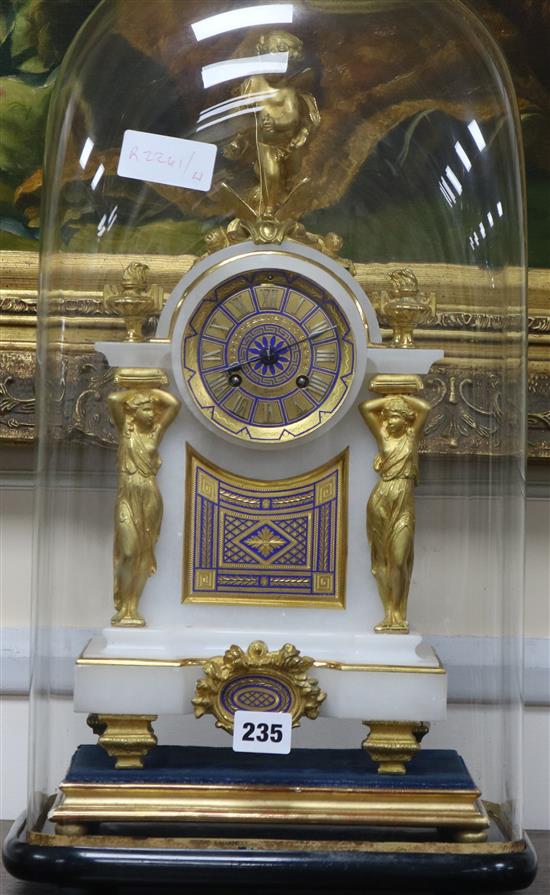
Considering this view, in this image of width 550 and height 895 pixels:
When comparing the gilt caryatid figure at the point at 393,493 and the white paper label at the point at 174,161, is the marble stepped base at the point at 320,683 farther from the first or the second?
the white paper label at the point at 174,161

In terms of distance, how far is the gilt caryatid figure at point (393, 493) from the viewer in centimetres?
162

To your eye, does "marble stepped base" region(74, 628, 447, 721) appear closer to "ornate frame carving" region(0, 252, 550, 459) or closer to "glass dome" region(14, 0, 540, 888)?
"glass dome" region(14, 0, 540, 888)

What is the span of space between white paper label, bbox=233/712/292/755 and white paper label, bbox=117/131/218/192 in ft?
2.16

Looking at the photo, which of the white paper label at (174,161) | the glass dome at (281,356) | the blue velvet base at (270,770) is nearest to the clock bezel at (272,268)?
the glass dome at (281,356)

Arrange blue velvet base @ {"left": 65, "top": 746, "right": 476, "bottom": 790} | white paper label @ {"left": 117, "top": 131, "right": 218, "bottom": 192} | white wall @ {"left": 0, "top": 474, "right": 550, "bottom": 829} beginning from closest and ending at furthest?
blue velvet base @ {"left": 65, "top": 746, "right": 476, "bottom": 790}
white paper label @ {"left": 117, "top": 131, "right": 218, "bottom": 192}
white wall @ {"left": 0, "top": 474, "right": 550, "bottom": 829}

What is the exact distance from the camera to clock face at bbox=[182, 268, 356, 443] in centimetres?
163

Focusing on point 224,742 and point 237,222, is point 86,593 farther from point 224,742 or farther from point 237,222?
point 237,222

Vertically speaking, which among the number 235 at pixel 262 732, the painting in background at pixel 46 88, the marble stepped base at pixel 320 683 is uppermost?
the painting in background at pixel 46 88

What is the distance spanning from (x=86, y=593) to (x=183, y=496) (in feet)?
0.79

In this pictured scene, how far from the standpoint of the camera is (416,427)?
1.64m

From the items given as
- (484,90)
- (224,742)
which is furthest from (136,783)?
(484,90)

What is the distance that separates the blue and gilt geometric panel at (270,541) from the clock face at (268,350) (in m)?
0.07

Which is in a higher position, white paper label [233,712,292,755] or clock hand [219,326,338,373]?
clock hand [219,326,338,373]

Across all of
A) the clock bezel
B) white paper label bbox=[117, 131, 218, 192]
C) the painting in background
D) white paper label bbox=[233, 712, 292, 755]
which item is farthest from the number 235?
the painting in background
